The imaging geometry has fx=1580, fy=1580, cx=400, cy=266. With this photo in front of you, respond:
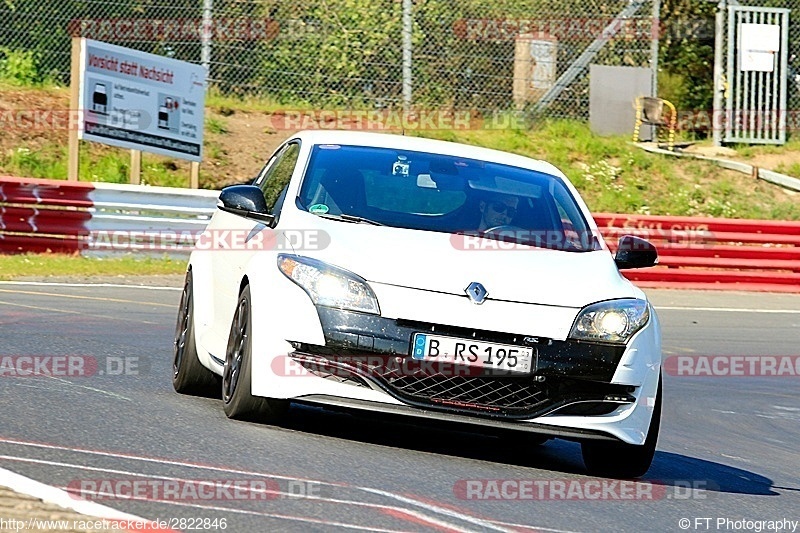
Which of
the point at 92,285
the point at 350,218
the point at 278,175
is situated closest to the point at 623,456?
the point at 350,218

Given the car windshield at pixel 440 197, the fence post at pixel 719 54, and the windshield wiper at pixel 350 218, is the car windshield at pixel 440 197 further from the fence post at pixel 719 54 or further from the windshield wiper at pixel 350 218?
the fence post at pixel 719 54

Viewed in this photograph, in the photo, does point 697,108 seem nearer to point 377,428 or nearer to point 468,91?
point 468,91

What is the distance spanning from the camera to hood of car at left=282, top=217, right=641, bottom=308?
7094mm

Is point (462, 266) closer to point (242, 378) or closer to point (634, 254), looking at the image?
point (242, 378)

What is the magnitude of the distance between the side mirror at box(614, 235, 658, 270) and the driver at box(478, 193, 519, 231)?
24.0 inches

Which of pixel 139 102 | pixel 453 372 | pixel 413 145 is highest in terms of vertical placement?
pixel 139 102

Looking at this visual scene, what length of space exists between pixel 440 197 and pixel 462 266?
1.02 meters

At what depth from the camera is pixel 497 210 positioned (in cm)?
822

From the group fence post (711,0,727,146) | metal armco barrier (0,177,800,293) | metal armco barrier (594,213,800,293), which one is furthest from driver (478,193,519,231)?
fence post (711,0,727,146)

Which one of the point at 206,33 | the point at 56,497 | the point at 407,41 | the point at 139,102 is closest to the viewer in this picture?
the point at 56,497

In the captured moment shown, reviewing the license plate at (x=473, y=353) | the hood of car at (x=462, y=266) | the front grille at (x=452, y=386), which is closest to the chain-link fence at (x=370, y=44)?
the hood of car at (x=462, y=266)

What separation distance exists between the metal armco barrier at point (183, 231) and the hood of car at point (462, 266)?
1162cm

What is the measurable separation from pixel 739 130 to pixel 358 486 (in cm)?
2223

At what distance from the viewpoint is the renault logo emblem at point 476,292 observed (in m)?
7.03
